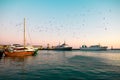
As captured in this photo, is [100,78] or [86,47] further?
[86,47]

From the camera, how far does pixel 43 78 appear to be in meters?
19.7

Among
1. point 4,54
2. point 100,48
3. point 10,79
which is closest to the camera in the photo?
point 10,79

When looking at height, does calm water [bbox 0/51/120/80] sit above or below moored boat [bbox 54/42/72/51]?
below

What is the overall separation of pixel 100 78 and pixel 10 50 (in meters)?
42.5

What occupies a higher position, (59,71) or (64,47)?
(64,47)

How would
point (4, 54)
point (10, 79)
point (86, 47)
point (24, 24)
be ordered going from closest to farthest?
point (10, 79)
point (4, 54)
point (24, 24)
point (86, 47)

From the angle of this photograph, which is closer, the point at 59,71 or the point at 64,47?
the point at 59,71

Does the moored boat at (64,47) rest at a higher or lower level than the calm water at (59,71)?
higher

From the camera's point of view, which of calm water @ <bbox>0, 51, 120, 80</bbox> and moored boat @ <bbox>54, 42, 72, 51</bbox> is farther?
moored boat @ <bbox>54, 42, 72, 51</bbox>

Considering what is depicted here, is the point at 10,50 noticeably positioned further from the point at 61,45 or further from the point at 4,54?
the point at 61,45

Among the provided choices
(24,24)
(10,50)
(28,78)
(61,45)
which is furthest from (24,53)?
(61,45)

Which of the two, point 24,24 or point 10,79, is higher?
point 24,24

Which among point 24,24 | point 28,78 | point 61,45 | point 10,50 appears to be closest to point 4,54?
point 10,50

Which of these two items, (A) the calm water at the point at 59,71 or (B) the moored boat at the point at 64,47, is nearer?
(A) the calm water at the point at 59,71
